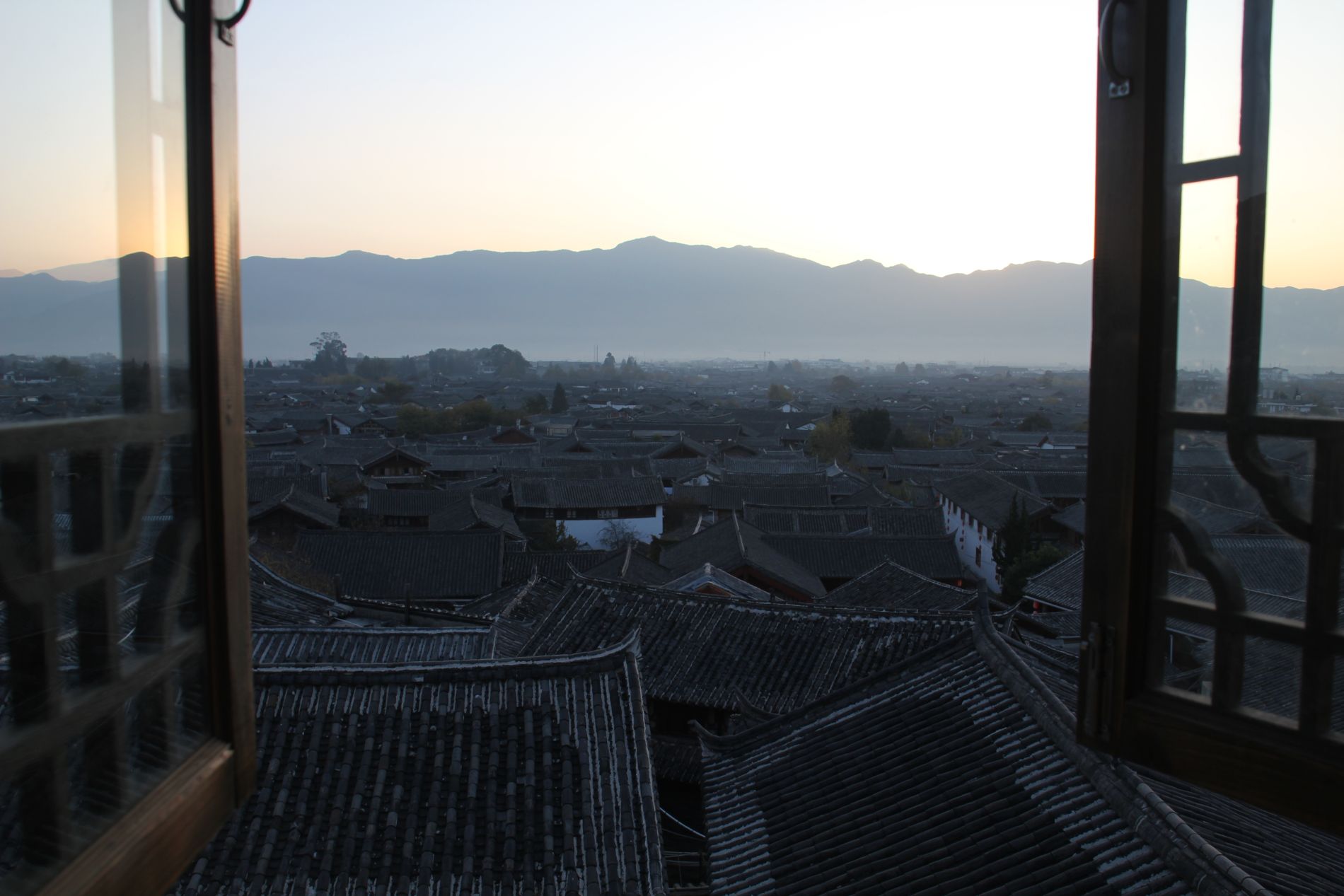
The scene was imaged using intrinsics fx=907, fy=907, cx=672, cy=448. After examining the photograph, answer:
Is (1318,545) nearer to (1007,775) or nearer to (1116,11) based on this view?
(1116,11)

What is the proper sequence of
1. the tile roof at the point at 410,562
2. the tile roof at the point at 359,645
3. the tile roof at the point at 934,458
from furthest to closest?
the tile roof at the point at 934,458 → the tile roof at the point at 410,562 → the tile roof at the point at 359,645

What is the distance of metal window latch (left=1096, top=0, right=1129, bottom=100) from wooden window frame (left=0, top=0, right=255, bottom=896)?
4.22ft

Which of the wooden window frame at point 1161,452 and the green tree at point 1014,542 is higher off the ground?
the wooden window frame at point 1161,452

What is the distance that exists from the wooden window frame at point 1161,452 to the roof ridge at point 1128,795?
1.11 meters

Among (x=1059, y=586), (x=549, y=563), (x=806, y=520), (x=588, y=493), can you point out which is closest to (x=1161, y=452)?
(x=1059, y=586)

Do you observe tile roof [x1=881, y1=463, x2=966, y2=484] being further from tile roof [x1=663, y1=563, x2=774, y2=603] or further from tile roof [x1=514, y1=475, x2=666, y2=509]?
tile roof [x1=663, y1=563, x2=774, y2=603]

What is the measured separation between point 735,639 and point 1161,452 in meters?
8.83

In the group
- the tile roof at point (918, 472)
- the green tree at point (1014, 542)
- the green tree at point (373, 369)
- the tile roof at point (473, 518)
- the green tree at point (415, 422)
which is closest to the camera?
→ the green tree at point (1014, 542)

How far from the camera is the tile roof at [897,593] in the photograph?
12938 millimetres

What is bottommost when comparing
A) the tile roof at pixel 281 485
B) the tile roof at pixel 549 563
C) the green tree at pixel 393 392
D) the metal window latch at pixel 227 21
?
the tile roof at pixel 549 563

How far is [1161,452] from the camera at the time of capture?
4.40 feet

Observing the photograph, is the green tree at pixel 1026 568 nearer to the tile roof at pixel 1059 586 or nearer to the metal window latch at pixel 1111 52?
the tile roof at pixel 1059 586

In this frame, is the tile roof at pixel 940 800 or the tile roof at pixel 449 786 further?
the tile roof at pixel 449 786

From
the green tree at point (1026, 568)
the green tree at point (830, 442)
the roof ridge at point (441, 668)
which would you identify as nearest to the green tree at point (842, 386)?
the green tree at point (830, 442)
